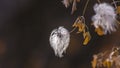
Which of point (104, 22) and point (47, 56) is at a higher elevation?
point (104, 22)

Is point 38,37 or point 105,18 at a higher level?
point 105,18

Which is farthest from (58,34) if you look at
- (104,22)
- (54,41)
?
(104,22)

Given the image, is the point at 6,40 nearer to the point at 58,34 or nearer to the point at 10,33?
the point at 10,33

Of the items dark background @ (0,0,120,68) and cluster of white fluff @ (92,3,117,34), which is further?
dark background @ (0,0,120,68)

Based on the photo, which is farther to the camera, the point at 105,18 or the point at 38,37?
the point at 38,37

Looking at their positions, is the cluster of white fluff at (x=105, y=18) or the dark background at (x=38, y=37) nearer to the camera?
the cluster of white fluff at (x=105, y=18)

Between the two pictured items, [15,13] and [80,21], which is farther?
[15,13]

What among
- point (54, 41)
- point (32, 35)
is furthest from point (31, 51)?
point (54, 41)

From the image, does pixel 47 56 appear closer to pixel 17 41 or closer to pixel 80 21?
pixel 17 41
